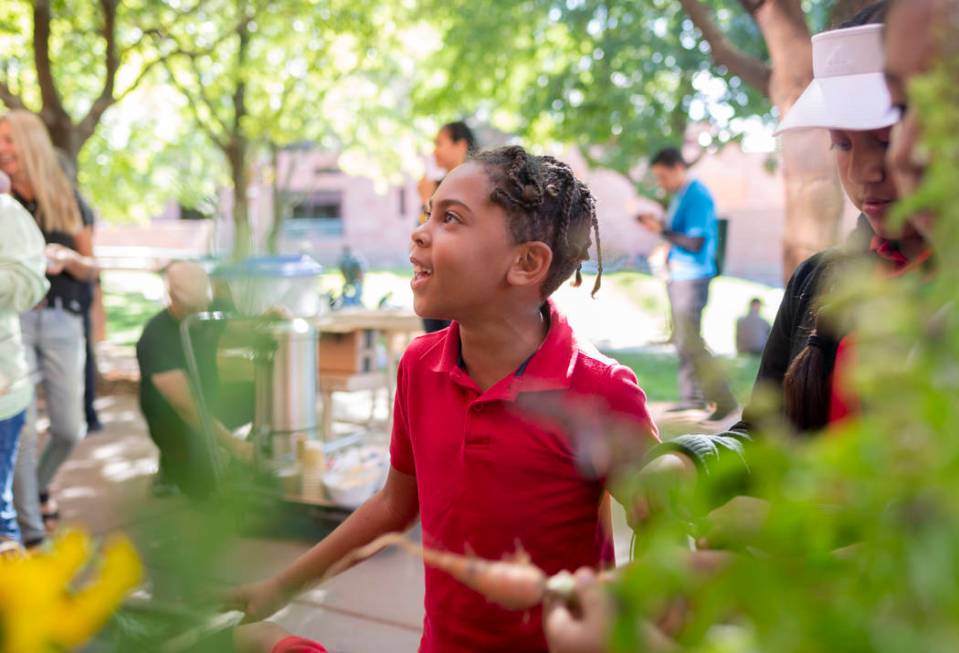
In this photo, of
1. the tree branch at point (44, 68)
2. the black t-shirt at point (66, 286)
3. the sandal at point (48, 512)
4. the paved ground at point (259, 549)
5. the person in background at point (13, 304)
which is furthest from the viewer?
the tree branch at point (44, 68)

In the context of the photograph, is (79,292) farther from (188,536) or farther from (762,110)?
(762,110)

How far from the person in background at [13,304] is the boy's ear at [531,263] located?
2128 mm

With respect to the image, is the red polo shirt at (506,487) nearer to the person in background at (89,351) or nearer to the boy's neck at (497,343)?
the boy's neck at (497,343)

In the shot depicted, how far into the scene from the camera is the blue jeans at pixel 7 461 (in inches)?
126

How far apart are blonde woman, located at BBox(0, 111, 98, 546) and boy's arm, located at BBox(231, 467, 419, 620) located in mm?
2602

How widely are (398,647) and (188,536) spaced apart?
9.66ft

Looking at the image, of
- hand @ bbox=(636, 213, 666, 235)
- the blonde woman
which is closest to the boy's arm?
the blonde woman

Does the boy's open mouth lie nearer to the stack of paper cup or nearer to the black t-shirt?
the stack of paper cup

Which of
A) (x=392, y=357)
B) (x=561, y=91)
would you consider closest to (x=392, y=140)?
(x=561, y=91)

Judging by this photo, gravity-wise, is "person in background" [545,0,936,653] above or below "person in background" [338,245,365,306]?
above

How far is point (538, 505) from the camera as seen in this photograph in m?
1.60

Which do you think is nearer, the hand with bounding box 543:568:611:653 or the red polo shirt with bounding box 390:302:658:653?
the hand with bounding box 543:568:611:653

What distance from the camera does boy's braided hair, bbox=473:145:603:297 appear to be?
5.85 ft

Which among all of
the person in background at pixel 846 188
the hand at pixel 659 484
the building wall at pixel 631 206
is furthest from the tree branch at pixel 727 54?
the hand at pixel 659 484
